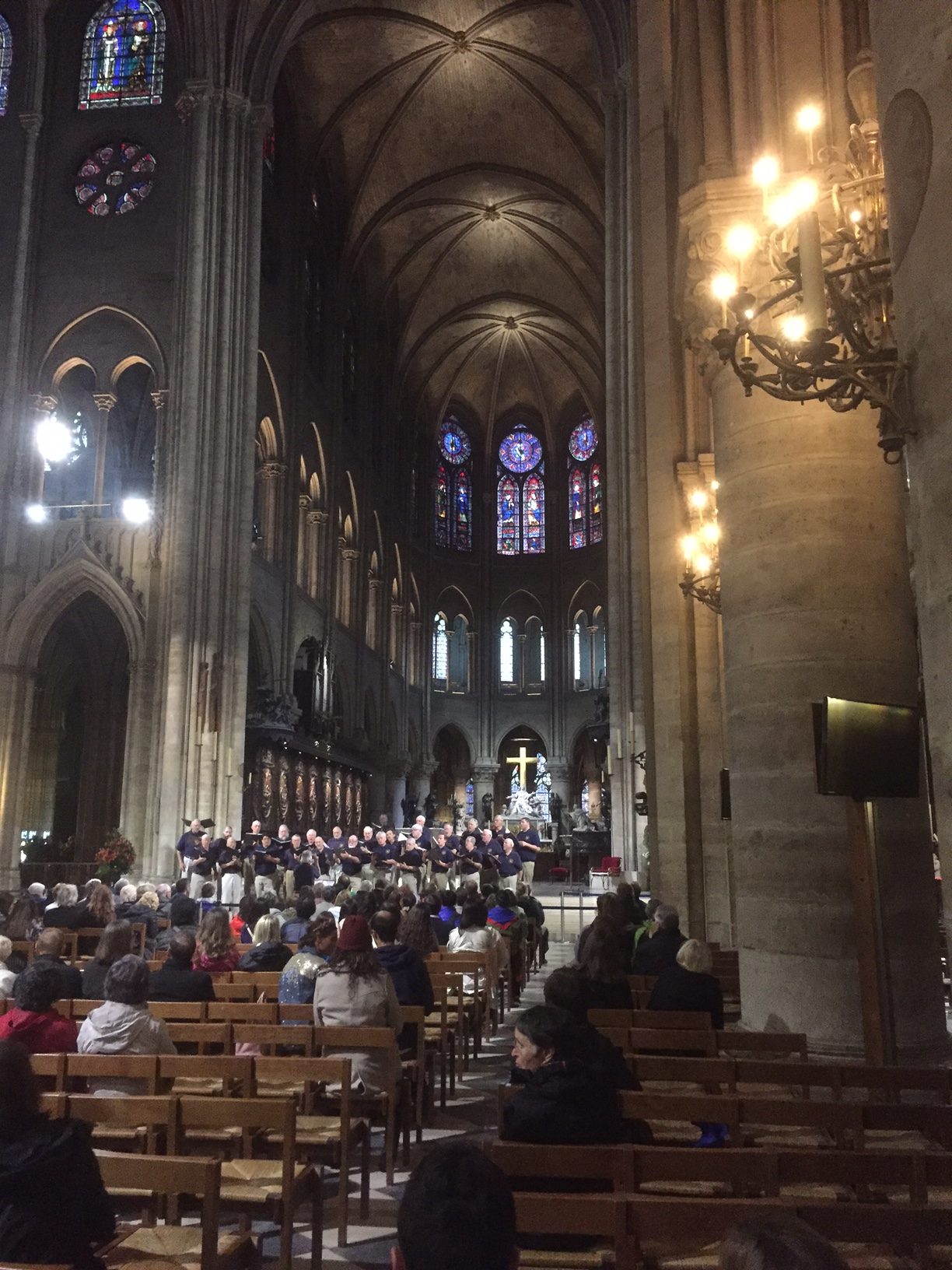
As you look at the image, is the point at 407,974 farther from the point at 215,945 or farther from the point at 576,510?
the point at 576,510

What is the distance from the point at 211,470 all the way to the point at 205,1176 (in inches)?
751

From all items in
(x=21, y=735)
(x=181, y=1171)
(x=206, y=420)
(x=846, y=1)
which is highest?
(x=206, y=420)

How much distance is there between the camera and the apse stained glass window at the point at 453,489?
43.3 metres

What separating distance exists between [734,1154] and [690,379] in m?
10.4

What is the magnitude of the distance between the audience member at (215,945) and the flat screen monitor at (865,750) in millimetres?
3650

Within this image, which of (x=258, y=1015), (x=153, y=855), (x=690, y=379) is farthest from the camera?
(x=153, y=855)

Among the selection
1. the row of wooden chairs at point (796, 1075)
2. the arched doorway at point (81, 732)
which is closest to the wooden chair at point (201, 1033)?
the row of wooden chairs at point (796, 1075)

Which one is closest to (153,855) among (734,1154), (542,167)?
(734,1154)

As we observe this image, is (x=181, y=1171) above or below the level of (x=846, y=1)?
below

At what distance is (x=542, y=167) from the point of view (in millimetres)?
31453

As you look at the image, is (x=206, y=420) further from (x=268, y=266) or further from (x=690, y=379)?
(x=690, y=379)

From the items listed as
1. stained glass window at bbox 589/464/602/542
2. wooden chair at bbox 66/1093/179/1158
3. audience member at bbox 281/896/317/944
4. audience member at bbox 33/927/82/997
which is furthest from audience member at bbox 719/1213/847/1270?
stained glass window at bbox 589/464/602/542

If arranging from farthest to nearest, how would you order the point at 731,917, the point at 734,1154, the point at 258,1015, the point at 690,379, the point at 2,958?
the point at 690,379
the point at 731,917
the point at 2,958
the point at 258,1015
the point at 734,1154

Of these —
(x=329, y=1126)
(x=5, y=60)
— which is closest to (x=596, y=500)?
(x=5, y=60)
